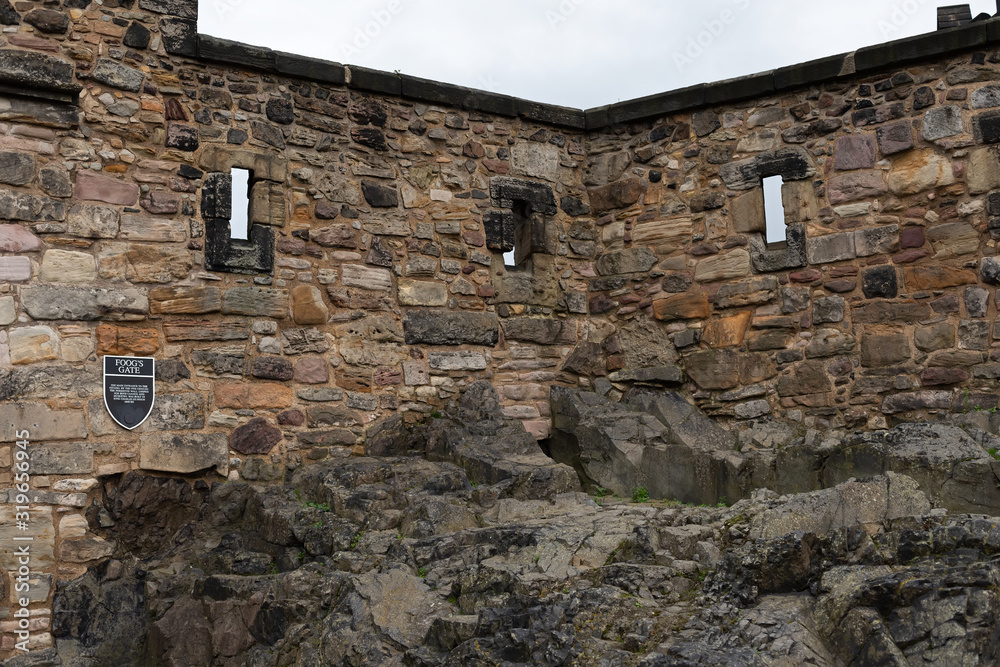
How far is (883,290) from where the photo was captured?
21.5 feet

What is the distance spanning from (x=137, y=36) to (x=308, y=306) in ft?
6.73

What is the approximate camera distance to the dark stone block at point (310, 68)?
21.2 feet

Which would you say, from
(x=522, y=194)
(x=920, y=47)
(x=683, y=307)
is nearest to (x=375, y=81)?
(x=522, y=194)

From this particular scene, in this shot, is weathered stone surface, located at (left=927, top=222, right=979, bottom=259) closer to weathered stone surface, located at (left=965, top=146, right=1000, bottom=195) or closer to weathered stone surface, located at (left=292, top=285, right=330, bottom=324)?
weathered stone surface, located at (left=965, top=146, right=1000, bottom=195)

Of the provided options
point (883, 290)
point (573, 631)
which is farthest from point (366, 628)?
point (883, 290)

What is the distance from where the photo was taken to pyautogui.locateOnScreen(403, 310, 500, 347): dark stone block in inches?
267

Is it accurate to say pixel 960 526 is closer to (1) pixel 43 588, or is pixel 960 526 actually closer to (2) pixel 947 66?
(2) pixel 947 66

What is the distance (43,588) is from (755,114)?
5.82 metres

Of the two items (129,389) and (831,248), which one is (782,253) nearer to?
(831,248)

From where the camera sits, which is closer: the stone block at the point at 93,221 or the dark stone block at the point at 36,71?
the dark stone block at the point at 36,71

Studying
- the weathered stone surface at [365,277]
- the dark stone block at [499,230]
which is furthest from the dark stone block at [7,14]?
the dark stone block at [499,230]

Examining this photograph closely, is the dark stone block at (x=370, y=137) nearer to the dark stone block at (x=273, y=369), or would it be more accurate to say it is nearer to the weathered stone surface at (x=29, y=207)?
the dark stone block at (x=273, y=369)

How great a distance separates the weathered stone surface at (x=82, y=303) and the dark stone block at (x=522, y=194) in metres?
2.79

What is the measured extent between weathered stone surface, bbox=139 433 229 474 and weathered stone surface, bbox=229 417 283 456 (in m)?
0.08
